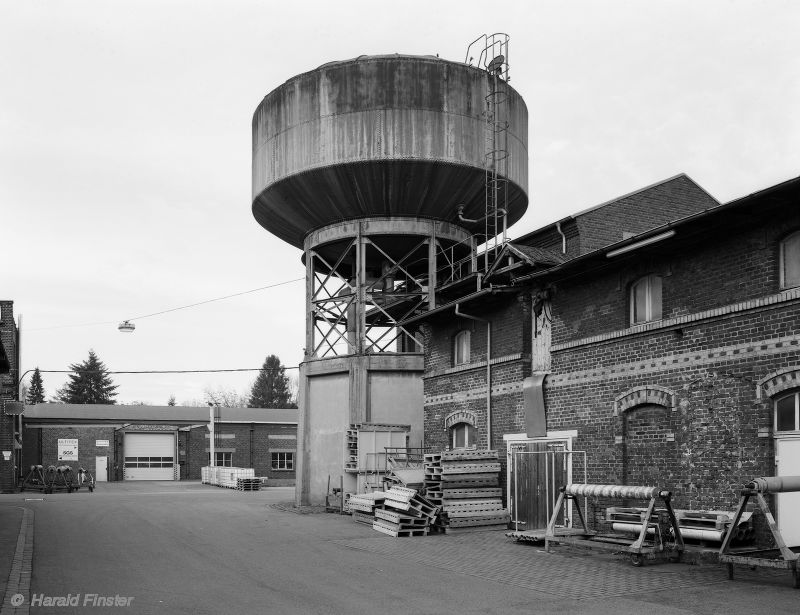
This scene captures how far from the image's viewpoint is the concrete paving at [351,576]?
10500mm

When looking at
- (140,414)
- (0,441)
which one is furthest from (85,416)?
(0,441)

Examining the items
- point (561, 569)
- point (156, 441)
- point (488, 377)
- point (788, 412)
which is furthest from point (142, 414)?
point (788, 412)

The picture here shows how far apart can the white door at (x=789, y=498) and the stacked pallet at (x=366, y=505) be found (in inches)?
395

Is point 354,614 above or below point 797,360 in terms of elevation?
below

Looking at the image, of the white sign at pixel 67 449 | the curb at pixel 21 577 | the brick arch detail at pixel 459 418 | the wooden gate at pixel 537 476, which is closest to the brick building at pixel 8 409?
the white sign at pixel 67 449

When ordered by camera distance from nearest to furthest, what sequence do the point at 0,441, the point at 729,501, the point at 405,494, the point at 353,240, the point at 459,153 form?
the point at 729,501, the point at 405,494, the point at 459,153, the point at 353,240, the point at 0,441

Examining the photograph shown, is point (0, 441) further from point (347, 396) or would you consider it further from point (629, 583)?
point (629, 583)

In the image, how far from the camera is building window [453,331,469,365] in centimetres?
2323

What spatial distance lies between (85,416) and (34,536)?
129 feet

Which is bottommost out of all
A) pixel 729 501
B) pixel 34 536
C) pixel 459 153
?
pixel 34 536

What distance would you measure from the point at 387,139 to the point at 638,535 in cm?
1469

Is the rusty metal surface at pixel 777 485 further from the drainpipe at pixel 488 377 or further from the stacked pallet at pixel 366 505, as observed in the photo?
the stacked pallet at pixel 366 505

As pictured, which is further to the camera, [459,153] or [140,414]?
[140,414]

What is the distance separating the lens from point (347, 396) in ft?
89.1
